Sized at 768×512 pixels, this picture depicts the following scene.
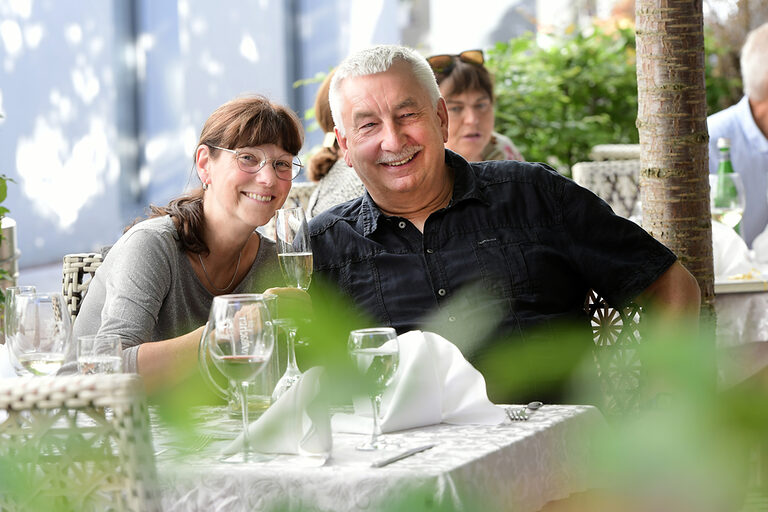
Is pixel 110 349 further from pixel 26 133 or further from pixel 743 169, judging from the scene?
pixel 26 133

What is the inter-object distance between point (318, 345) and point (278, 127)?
2.01 meters

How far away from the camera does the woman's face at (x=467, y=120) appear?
4.75 meters

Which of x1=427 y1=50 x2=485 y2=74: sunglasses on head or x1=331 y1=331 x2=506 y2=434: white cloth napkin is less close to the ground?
x1=427 y1=50 x2=485 y2=74: sunglasses on head

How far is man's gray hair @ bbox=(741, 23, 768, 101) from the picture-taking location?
15.1 ft

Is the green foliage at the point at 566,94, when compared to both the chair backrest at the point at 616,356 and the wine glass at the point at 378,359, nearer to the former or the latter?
the chair backrest at the point at 616,356

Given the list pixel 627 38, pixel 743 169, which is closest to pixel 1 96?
pixel 627 38

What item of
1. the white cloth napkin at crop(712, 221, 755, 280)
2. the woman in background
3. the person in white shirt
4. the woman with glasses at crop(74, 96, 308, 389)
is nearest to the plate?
the white cloth napkin at crop(712, 221, 755, 280)

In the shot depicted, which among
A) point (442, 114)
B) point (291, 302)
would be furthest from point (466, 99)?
point (291, 302)

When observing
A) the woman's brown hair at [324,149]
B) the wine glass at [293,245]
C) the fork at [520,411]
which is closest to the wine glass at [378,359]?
the fork at [520,411]

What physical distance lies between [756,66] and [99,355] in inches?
153

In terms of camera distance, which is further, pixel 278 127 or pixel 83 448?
pixel 278 127

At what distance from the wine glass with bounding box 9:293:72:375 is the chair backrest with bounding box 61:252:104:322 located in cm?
103

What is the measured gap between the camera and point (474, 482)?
1424mm

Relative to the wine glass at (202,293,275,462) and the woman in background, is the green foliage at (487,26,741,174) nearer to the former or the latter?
the woman in background
